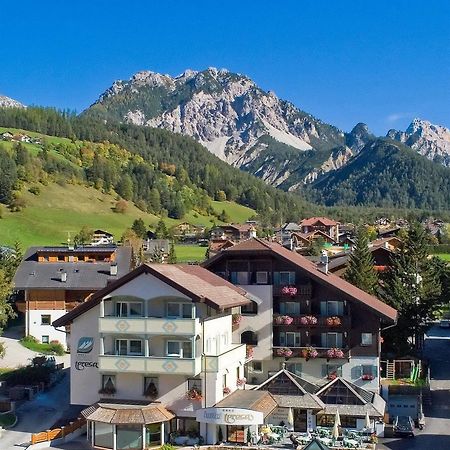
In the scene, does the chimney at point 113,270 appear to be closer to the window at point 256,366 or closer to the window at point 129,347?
the window at point 256,366

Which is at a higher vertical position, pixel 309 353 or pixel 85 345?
pixel 85 345

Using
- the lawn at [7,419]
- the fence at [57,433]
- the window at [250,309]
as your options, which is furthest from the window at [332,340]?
the lawn at [7,419]

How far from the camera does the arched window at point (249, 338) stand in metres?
46.4

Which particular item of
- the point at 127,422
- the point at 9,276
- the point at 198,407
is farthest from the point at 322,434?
the point at 9,276

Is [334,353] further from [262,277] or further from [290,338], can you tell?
[262,277]

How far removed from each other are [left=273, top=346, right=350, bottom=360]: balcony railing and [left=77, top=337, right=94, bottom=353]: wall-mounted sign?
1190 cm

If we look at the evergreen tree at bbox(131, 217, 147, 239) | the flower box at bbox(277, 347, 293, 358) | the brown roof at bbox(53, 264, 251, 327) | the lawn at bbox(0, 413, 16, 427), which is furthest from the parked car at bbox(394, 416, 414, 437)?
the evergreen tree at bbox(131, 217, 147, 239)

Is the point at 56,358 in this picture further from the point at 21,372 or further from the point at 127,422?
the point at 127,422

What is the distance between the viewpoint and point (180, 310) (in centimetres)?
3891

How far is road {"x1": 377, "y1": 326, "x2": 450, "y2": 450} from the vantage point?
37281mm

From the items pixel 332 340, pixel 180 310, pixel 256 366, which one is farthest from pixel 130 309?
pixel 332 340

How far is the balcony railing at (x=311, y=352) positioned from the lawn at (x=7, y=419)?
53.6ft

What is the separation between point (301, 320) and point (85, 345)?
13.5m

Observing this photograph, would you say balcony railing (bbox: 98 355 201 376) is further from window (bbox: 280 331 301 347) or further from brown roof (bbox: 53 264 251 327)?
window (bbox: 280 331 301 347)
